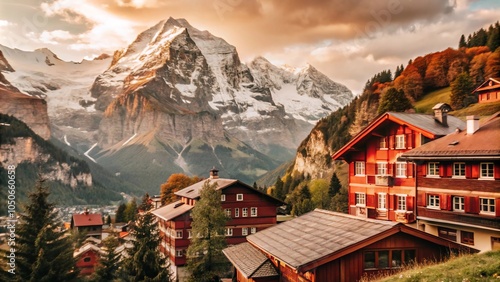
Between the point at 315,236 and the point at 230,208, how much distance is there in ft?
114

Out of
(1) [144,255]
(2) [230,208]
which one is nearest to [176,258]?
(2) [230,208]

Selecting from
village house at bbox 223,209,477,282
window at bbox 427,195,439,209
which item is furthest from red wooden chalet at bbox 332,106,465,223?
village house at bbox 223,209,477,282

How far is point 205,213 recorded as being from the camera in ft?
132

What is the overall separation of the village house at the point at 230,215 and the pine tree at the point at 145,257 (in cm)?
1634

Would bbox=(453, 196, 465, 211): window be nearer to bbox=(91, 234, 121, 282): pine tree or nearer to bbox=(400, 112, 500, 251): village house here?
bbox=(400, 112, 500, 251): village house

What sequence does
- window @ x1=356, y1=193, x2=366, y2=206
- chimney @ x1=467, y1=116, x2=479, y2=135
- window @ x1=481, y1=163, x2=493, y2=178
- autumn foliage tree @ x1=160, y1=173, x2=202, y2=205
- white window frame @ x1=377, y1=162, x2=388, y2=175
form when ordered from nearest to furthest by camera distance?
window @ x1=481, y1=163, x2=493, y2=178 < chimney @ x1=467, y1=116, x2=479, y2=135 < white window frame @ x1=377, y1=162, x2=388, y2=175 < window @ x1=356, y1=193, x2=366, y2=206 < autumn foliage tree @ x1=160, y1=173, x2=202, y2=205

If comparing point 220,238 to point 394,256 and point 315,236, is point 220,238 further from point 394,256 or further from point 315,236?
point 394,256

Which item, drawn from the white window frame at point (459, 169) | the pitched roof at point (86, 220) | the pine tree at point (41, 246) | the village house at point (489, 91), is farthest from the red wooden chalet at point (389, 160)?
the pitched roof at point (86, 220)

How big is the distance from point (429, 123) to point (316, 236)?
1572 cm

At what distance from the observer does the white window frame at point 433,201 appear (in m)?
30.2

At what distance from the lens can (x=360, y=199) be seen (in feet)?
127

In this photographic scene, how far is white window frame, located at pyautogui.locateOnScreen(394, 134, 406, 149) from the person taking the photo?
3409 centimetres

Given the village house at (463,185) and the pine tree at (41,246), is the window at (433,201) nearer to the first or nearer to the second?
the village house at (463,185)

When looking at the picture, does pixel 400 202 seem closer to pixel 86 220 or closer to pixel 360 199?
pixel 360 199
